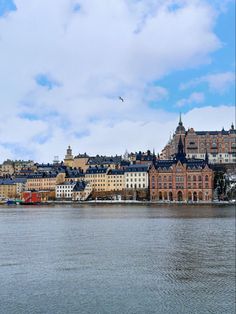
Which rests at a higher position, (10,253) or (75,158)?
(75,158)

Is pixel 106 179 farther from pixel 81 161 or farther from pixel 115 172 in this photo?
pixel 81 161

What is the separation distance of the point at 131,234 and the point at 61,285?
15.8m

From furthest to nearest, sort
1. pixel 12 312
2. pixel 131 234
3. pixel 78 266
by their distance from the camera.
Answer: pixel 131 234
pixel 78 266
pixel 12 312

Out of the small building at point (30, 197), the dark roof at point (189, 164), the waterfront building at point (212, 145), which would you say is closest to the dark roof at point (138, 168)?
the dark roof at point (189, 164)

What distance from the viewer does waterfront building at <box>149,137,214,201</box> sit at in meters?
95.6

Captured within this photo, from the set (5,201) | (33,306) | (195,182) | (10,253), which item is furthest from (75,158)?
(33,306)

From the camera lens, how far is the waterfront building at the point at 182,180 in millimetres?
95562

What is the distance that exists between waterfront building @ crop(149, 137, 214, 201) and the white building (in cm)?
368

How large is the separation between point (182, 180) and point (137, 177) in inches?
408

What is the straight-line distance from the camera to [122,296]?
15797 millimetres

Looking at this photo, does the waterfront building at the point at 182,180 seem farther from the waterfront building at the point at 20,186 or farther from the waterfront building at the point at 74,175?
the waterfront building at the point at 20,186

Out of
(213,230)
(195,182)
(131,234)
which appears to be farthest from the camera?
(195,182)

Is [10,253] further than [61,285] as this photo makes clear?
Yes

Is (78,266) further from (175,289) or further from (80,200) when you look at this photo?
(80,200)
